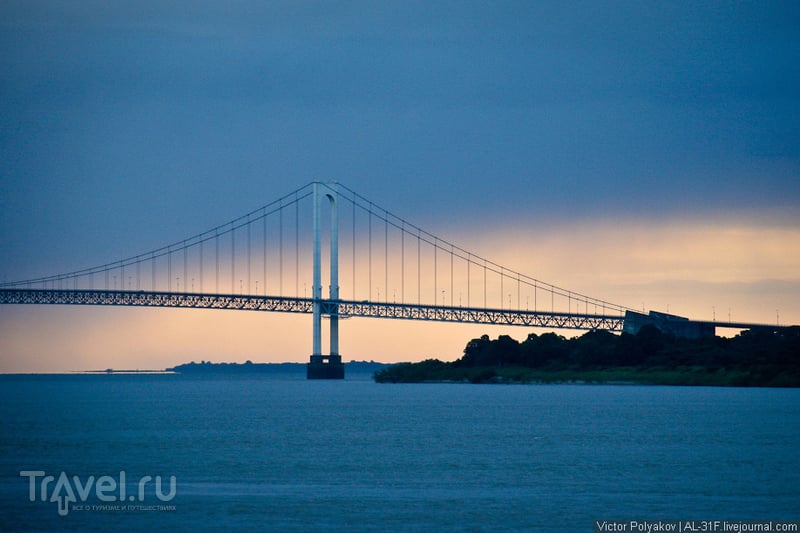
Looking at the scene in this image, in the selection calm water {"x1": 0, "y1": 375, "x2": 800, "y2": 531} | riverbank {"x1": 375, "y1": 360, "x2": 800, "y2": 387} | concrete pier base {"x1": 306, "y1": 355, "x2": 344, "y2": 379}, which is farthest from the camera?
concrete pier base {"x1": 306, "y1": 355, "x2": 344, "y2": 379}

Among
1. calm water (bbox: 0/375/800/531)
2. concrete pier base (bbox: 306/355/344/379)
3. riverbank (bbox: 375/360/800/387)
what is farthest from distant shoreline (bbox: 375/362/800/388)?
calm water (bbox: 0/375/800/531)

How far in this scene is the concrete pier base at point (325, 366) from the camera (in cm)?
8956

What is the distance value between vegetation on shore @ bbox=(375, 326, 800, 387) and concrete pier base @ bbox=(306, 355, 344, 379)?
7.97m

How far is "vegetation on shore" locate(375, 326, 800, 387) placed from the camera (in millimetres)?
74188

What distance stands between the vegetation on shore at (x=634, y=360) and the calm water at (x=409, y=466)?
24316mm

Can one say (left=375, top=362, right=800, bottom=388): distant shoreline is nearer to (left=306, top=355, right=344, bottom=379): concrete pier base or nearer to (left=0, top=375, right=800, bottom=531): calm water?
(left=306, top=355, right=344, bottom=379): concrete pier base

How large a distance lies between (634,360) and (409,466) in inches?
2143

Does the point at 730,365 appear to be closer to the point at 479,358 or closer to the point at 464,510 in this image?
the point at 479,358

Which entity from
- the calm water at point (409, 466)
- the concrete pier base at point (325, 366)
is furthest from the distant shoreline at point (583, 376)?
the calm water at point (409, 466)

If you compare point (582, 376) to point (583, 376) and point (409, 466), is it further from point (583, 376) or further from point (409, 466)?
point (409, 466)

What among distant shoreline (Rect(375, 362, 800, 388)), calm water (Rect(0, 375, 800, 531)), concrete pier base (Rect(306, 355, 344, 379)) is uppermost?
concrete pier base (Rect(306, 355, 344, 379))

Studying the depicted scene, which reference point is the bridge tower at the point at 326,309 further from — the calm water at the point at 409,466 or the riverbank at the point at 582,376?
the calm water at the point at 409,466

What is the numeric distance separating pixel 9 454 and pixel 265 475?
7.34 meters

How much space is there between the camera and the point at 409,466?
28719 mm
